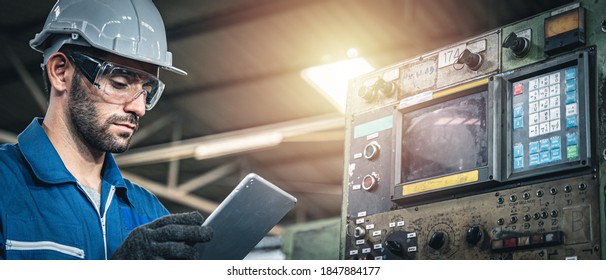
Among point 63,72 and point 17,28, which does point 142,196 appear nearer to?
point 63,72

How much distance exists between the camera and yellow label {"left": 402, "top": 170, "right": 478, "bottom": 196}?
8.59 feet

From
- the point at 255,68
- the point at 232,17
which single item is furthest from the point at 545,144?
the point at 255,68

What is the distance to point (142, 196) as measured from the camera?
2828mm

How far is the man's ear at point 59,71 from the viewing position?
2.59 m

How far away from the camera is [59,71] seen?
261 centimetres

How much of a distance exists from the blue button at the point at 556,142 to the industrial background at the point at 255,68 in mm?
3503

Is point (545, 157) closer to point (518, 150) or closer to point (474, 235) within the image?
point (518, 150)

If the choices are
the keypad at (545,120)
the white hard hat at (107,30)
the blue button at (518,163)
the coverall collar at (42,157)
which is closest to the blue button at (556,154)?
the keypad at (545,120)

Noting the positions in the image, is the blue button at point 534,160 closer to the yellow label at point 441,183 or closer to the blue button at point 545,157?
the blue button at point 545,157

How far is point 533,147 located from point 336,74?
3.62 m

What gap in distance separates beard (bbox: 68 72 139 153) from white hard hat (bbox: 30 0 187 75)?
151 millimetres

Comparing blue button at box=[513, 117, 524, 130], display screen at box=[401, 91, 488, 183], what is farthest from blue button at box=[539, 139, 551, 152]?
display screen at box=[401, 91, 488, 183]

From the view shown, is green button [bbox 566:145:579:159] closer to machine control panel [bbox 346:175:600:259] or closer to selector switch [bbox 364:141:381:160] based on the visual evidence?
machine control panel [bbox 346:175:600:259]
